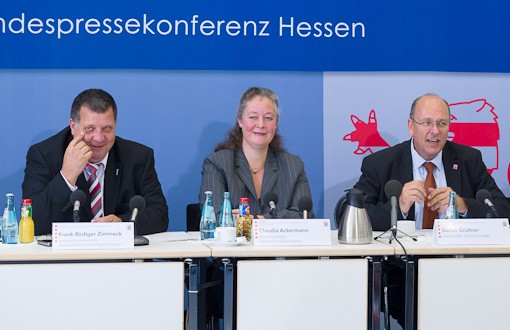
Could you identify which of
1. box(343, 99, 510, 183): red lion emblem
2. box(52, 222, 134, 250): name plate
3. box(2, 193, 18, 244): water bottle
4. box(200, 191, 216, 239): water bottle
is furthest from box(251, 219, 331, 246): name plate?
box(343, 99, 510, 183): red lion emblem

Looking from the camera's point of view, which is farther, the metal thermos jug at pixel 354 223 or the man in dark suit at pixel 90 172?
the man in dark suit at pixel 90 172

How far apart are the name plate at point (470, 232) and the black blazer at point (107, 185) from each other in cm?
150

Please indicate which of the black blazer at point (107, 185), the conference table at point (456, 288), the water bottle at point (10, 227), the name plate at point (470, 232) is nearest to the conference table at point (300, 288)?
the conference table at point (456, 288)

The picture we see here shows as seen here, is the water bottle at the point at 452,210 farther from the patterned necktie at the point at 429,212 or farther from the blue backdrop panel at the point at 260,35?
the blue backdrop panel at the point at 260,35

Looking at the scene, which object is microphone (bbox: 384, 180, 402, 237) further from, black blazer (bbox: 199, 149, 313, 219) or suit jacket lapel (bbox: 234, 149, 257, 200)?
suit jacket lapel (bbox: 234, 149, 257, 200)

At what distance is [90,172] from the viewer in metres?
4.43

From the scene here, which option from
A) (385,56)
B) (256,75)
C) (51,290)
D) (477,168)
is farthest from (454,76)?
(51,290)

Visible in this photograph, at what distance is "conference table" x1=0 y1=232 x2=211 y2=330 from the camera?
3.29 metres

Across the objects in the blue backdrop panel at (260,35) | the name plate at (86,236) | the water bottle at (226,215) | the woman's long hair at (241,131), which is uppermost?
the blue backdrop panel at (260,35)

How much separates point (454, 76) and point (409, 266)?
2.18m

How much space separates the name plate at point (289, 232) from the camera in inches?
138

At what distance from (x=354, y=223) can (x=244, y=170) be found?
109cm

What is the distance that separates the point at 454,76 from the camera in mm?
5320

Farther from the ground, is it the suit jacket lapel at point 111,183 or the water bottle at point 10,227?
the suit jacket lapel at point 111,183
